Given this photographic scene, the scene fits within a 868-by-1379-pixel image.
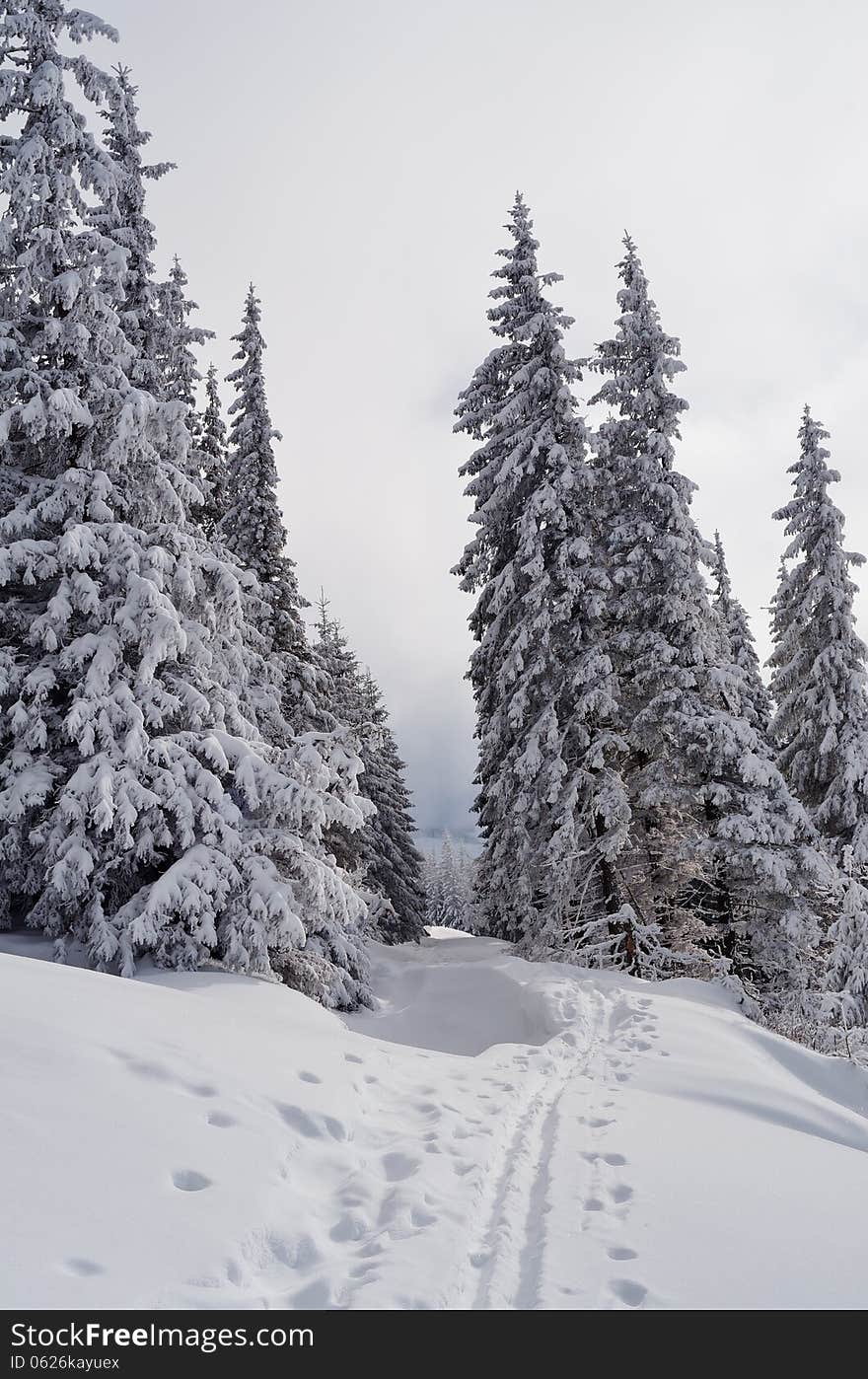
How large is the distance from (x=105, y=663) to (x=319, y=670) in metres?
9.90

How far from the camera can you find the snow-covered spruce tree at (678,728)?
13609 millimetres

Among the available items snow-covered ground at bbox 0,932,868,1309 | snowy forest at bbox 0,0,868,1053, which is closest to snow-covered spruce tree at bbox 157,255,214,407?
snowy forest at bbox 0,0,868,1053

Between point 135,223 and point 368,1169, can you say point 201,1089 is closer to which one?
point 368,1169

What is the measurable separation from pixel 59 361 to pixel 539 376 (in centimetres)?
934

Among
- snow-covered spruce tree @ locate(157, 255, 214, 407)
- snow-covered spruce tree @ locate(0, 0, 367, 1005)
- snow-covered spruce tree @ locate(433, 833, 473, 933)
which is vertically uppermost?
snow-covered spruce tree @ locate(157, 255, 214, 407)

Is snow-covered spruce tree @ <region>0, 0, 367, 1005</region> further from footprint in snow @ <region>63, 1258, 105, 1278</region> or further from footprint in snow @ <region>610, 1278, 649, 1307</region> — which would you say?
footprint in snow @ <region>610, 1278, 649, 1307</region>

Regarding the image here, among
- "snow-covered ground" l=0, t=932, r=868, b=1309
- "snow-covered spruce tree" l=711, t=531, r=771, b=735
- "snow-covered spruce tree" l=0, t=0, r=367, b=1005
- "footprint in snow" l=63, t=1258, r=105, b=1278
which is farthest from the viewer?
"snow-covered spruce tree" l=711, t=531, r=771, b=735

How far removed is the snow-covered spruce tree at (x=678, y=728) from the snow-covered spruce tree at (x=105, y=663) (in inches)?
273

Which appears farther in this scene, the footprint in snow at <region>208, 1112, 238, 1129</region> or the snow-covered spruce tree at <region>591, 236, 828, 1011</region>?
the snow-covered spruce tree at <region>591, 236, 828, 1011</region>

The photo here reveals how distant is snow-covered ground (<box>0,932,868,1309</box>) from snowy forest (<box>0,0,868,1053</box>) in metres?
2.29

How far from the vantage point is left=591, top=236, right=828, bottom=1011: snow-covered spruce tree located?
1361cm

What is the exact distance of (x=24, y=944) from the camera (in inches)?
364

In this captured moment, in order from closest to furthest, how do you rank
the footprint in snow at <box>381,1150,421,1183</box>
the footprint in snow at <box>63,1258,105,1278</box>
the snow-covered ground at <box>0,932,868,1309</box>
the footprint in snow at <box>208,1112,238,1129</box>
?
the footprint in snow at <box>63,1258,105,1278</box> → the snow-covered ground at <box>0,932,868,1309</box> → the footprint in snow at <box>208,1112,238,1129</box> → the footprint in snow at <box>381,1150,421,1183</box>

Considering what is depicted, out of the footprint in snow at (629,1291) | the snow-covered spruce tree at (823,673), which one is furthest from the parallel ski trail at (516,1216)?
the snow-covered spruce tree at (823,673)
